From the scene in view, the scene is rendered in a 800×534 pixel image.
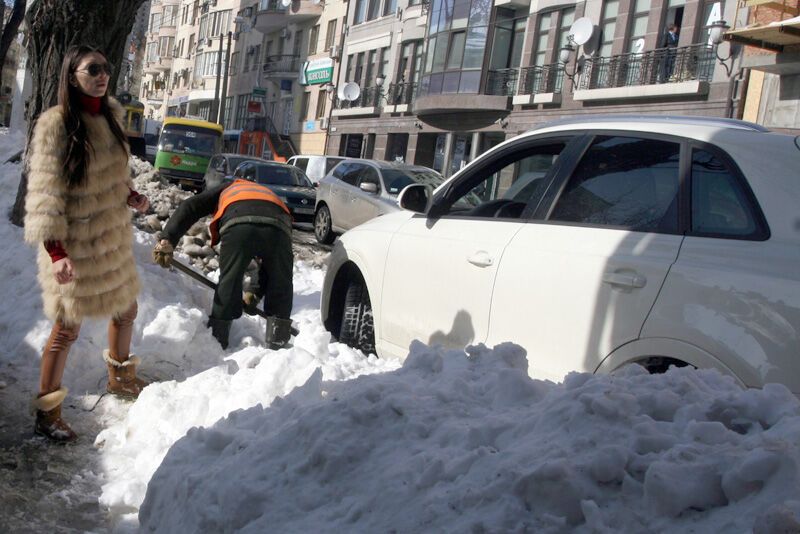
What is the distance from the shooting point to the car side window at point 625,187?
152 inches

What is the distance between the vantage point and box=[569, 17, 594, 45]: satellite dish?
2659 centimetres

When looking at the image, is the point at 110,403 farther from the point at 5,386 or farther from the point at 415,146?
the point at 415,146

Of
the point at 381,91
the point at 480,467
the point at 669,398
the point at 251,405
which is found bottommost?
the point at 251,405

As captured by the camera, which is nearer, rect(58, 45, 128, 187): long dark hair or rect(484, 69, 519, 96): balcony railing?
rect(58, 45, 128, 187): long dark hair

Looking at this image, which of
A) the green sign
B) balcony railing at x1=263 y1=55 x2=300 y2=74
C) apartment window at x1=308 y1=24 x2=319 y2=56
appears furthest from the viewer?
balcony railing at x1=263 y1=55 x2=300 y2=74

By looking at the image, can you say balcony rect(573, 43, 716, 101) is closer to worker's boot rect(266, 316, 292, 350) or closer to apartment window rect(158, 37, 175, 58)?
worker's boot rect(266, 316, 292, 350)

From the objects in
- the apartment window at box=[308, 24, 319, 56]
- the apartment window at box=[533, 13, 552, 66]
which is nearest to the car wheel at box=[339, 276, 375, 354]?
the apartment window at box=[533, 13, 552, 66]

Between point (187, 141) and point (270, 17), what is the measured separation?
2474 cm

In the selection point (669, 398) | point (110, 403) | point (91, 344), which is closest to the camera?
point (669, 398)

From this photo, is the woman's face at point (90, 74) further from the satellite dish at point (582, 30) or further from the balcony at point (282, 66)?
the balcony at point (282, 66)

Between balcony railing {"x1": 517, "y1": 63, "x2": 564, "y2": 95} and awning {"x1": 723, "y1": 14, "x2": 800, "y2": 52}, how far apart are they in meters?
8.21

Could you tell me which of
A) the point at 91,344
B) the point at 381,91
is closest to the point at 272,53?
the point at 381,91

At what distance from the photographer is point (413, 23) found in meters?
38.7

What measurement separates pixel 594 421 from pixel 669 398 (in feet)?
0.87
